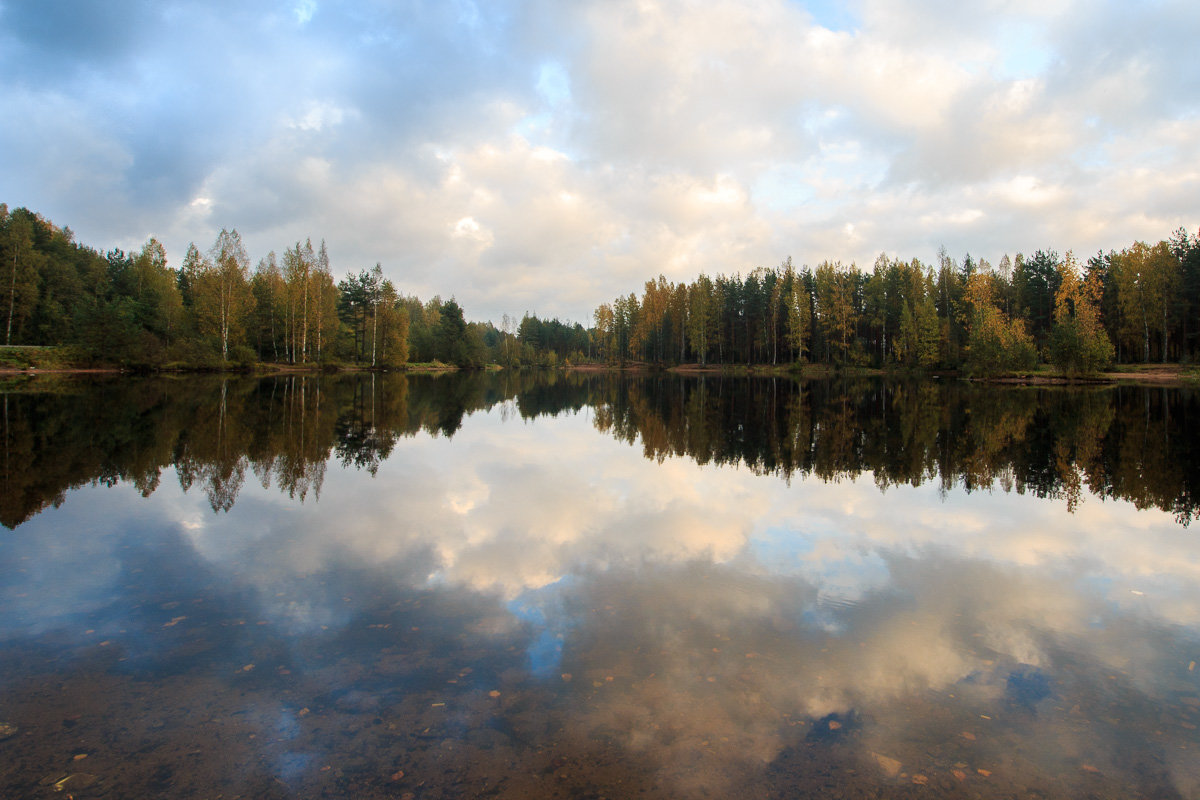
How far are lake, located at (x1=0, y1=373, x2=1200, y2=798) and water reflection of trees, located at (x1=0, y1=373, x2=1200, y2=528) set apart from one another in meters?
0.27

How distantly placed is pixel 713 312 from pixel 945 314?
32430mm

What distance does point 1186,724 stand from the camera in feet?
13.2

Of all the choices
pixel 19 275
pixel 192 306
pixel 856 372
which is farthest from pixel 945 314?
pixel 19 275

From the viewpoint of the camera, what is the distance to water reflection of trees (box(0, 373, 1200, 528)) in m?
11.3

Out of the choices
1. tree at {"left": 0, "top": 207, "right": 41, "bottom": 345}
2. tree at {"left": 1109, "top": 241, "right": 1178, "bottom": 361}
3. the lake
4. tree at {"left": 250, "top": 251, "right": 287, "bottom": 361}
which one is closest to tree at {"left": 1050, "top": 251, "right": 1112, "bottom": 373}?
tree at {"left": 1109, "top": 241, "right": 1178, "bottom": 361}

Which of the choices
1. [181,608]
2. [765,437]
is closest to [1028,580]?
[181,608]

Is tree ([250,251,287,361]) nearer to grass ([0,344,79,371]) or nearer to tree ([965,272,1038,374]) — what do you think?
grass ([0,344,79,371])

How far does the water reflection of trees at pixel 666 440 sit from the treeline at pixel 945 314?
26.7 meters

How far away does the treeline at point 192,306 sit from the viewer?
51281 mm

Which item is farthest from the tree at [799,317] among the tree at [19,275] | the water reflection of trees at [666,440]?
the tree at [19,275]

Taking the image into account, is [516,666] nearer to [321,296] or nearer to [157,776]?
[157,776]

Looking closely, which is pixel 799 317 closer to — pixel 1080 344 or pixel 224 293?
pixel 1080 344

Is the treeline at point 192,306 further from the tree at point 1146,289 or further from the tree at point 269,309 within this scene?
the tree at point 1146,289

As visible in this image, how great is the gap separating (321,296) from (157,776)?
231 ft
